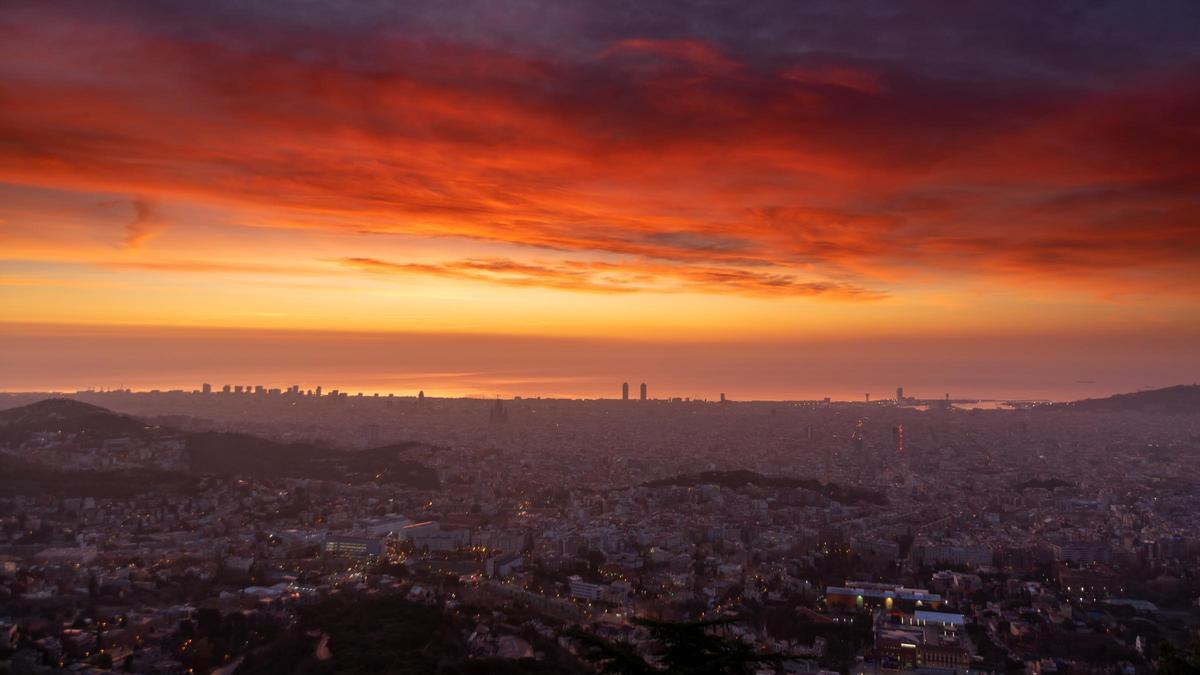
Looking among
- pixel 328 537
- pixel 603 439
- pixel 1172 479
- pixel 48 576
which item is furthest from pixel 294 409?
pixel 1172 479

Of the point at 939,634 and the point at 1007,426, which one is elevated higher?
the point at 1007,426

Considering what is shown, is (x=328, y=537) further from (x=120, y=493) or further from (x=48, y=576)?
(x=120, y=493)

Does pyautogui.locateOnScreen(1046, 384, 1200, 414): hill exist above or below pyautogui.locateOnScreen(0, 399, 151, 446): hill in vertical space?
above

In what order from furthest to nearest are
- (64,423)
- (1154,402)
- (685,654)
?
(1154,402), (64,423), (685,654)

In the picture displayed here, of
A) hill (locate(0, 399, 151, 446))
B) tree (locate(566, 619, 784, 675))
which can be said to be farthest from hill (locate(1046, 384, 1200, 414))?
tree (locate(566, 619, 784, 675))

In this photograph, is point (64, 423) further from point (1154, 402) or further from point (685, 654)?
point (1154, 402)

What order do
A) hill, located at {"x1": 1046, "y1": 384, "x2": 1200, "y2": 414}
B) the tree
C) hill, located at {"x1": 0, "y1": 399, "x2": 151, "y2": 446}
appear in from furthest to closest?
1. hill, located at {"x1": 1046, "y1": 384, "x2": 1200, "y2": 414}
2. hill, located at {"x1": 0, "y1": 399, "x2": 151, "y2": 446}
3. the tree

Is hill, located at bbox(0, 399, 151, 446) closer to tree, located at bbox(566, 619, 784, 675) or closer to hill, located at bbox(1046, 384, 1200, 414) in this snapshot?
tree, located at bbox(566, 619, 784, 675)

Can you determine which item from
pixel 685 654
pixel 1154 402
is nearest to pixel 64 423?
pixel 685 654
